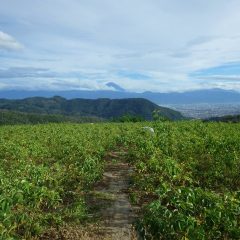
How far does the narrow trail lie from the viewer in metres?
7.99

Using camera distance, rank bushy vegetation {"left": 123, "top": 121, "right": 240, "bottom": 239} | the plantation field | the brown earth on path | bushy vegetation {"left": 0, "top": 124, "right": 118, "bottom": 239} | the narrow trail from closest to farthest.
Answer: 1. bushy vegetation {"left": 123, "top": 121, "right": 240, "bottom": 239}
2. the plantation field
3. bushy vegetation {"left": 0, "top": 124, "right": 118, "bottom": 239}
4. the brown earth on path
5. the narrow trail

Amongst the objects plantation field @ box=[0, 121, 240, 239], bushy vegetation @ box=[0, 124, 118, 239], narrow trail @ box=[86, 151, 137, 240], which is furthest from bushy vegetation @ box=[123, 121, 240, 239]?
bushy vegetation @ box=[0, 124, 118, 239]

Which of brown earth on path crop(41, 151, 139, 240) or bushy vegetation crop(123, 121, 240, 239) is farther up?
bushy vegetation crop(123, 121, 240, 239)

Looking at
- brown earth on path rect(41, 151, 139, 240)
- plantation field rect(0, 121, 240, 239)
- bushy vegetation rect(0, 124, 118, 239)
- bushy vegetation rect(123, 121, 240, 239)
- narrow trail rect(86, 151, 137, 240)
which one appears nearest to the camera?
bushy vegetation rect(123, 121, 240, 239)

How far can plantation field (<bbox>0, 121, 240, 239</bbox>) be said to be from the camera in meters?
6.26

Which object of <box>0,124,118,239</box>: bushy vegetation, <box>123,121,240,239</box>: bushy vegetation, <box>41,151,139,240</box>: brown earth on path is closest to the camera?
<box>123,121,240,239</box>: bushy vegetation

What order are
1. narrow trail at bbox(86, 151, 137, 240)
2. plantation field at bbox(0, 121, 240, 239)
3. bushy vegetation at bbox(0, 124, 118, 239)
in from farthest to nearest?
narrow trail at bbox(86, 151, 137, 240) → bushy vegetation at bbox(0, 124, 118, 239) → plantation field at bbox(0, 121, 240, 239)

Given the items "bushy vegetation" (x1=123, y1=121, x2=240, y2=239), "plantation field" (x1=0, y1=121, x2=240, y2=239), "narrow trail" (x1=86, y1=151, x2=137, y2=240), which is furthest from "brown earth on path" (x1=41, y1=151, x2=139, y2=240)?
"bushy vegetation" (x1=123, y1=121, x2=240, y2=239)

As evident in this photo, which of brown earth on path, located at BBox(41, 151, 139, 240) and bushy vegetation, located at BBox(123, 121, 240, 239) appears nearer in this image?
bushy vegetation, located at BBox(123, 121, 240, 239)

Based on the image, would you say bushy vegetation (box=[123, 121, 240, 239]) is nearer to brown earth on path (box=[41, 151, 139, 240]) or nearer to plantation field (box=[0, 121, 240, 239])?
plantation field (box=[0, 121, 240, 239])

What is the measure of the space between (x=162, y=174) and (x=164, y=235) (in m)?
5.01

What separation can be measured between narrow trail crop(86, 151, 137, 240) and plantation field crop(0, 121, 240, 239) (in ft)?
0.91

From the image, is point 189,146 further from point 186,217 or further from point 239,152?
point 186,217

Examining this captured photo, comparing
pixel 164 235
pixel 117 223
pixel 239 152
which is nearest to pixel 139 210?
pixel 117 223
